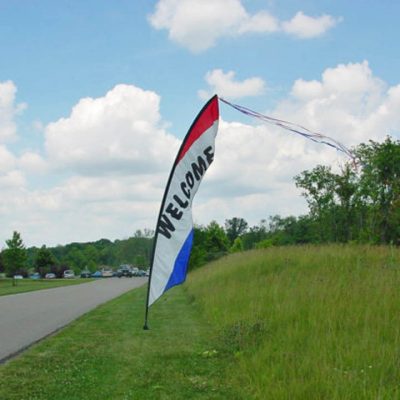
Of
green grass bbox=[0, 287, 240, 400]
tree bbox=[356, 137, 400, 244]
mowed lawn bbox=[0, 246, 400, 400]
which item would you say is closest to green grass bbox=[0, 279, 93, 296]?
green grass bbox=[0, 287, 240, 400]

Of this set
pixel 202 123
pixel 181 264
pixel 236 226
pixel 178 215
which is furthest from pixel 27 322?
pixel 236 226

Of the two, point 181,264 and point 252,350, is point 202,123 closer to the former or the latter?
point 181,264

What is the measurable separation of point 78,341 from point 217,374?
3960mm

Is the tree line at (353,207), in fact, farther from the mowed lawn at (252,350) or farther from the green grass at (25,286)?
the mowed lawn at (252,350)

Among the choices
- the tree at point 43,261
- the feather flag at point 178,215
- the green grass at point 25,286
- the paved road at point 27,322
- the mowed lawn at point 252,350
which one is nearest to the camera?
the mowed lawn at point 252,350

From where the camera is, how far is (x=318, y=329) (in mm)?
7523

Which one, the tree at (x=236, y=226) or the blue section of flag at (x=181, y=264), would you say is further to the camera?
the tree at (x=236, y=226)

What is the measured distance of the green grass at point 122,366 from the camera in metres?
6.17

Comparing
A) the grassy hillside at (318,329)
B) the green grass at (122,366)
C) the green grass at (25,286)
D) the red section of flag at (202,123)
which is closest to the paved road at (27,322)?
the green grass at (122,366)

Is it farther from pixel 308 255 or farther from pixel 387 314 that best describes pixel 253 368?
pixel 308 255

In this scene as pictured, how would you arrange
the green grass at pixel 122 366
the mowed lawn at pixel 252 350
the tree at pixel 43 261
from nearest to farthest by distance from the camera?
the mowed lawn at pixel 252 350 → the green grass at pixel 122 366 → the tree at pixel 43 261

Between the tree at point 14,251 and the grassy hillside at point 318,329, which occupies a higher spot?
the tree at point 14,251

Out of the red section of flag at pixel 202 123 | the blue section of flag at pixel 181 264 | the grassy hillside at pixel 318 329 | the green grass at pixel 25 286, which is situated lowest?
the green grass at pixel 25 286

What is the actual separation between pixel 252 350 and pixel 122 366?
1743 mm
